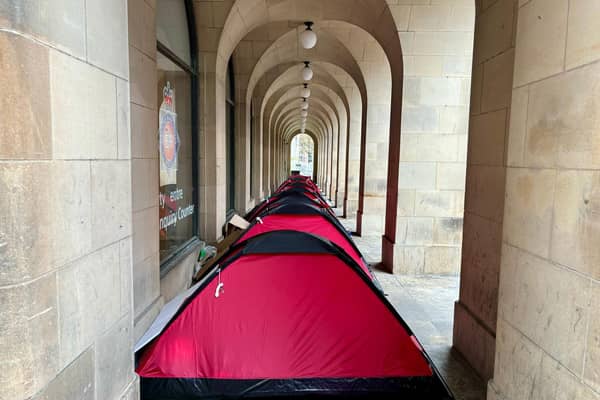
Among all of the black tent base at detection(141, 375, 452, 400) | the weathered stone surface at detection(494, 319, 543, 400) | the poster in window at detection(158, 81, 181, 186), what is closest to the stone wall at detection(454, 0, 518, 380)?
the black tent base at detection(141, 375, 452, 400)

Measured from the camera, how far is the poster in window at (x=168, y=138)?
186 inches

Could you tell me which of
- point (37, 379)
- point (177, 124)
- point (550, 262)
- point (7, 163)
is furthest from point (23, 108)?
point (177, 124)

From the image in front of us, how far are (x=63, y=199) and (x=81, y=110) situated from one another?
0.37 meters

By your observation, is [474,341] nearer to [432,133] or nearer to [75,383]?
[75,383]

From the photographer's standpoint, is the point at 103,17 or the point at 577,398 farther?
the point at 103,17

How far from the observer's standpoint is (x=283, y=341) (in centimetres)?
272

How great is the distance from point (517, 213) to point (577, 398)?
0.84 m

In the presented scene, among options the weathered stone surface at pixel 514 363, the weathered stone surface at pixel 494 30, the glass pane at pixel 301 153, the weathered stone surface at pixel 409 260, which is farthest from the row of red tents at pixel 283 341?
the glass pane at pixel 301 153

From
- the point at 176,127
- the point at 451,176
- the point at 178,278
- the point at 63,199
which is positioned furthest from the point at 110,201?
the point at 451,176

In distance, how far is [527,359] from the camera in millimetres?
1860

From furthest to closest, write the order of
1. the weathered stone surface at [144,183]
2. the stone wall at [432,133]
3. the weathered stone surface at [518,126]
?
the stone wall at [432,133]
the weathered stone surface at [144,183]
the weathered stone surface at [518,126]

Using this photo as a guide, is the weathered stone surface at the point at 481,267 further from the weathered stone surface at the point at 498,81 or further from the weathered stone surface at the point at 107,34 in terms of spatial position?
the weathered stone surface at the point at 107,34

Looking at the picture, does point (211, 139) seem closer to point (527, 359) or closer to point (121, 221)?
point (121, 221)

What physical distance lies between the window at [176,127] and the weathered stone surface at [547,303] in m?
3.66
